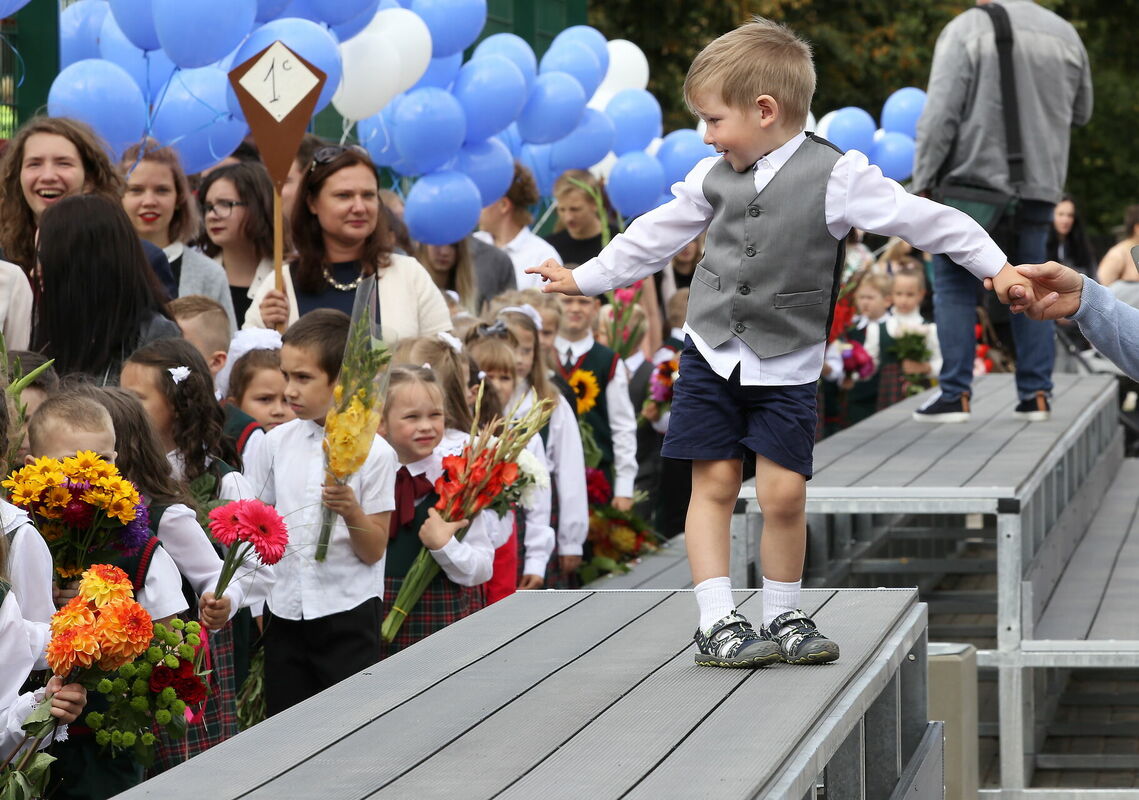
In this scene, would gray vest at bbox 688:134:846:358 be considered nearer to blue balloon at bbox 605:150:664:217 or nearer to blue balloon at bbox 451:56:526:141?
blue balloon at bbox 451:56:526:141

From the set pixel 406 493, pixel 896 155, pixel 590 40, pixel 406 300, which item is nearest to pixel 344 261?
pixel 406 300

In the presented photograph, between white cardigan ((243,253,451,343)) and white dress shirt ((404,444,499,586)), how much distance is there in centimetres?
79

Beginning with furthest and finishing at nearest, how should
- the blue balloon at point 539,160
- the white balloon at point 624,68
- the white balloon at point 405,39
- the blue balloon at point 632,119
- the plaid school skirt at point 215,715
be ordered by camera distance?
the white balloon at point 624,68
the blue balloon at point 632,119
the blue balloon at point 539,160
the white balloon at point 405,39
the plaid school skirt at point 215,715

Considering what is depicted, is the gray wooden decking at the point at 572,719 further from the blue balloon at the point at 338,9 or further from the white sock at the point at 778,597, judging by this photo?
the blue balloon at the point at 338,9

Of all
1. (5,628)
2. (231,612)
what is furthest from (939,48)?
(5,628)

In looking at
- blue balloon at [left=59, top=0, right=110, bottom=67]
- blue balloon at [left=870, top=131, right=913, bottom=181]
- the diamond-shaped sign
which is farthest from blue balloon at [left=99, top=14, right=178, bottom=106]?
blue balloon at [left=870, top=131, right=913, bottom=181]

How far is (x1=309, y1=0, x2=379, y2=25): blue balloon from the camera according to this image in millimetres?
8031

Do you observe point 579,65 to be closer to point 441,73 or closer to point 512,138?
point 512,138

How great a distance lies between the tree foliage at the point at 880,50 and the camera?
85.0 ft

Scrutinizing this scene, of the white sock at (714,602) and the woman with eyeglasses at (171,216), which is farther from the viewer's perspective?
the woman with eyeglasses at (171,216)

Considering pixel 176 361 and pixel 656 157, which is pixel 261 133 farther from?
pixel 656 157

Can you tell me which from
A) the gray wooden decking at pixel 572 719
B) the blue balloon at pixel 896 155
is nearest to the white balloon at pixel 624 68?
the blue balloon at pixel 896 155

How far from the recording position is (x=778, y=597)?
12.8 feet

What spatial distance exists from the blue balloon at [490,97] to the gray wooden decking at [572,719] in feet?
16.8
